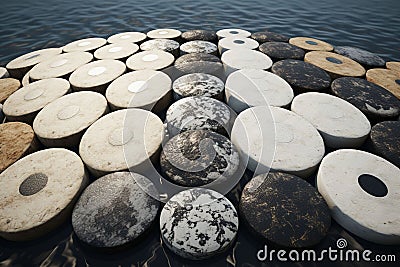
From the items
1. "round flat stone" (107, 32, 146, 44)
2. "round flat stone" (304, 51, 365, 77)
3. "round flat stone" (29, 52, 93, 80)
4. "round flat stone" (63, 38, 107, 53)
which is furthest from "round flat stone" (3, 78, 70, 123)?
"round flat stone" (304, 51, 365, 77)

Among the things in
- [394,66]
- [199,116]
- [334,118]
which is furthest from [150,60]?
Result: [394,66]

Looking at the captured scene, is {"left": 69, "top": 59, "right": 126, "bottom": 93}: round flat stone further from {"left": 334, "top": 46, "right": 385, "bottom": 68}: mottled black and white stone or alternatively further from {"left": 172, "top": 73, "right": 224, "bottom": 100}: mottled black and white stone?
{"left": 334, "top": 46, "right": 385, "bottom": 68}: mottled black and white stone

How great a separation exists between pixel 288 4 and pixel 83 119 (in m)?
11.4

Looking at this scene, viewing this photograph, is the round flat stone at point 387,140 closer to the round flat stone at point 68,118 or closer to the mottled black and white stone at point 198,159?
the mottled black and white stone at point 198,159

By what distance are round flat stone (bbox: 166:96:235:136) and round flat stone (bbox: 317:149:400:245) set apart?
1.42 m

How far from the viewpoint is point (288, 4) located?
10859 millimetres

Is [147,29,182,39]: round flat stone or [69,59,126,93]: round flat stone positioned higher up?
[147,29,182,39]: round flat stone

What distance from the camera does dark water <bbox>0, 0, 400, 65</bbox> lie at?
7.44 metres

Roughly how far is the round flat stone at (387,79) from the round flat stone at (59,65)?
614 centimetres

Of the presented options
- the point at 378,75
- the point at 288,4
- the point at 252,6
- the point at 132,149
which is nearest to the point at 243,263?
the point at 132,149

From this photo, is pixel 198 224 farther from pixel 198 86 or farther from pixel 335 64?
pixel 335 64

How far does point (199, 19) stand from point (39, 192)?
8.64 m

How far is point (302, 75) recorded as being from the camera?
4.28 meters

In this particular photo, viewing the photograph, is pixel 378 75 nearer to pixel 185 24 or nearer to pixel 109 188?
pixel 109 188
